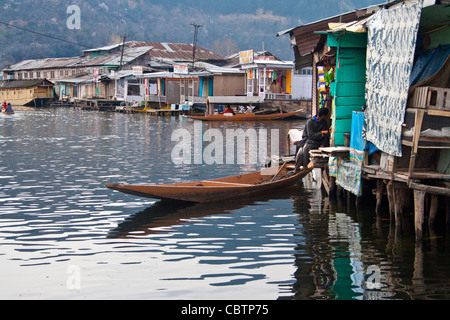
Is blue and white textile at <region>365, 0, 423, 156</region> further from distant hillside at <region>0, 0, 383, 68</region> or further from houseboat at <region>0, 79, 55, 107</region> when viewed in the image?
distant hillside at <region>0, 0, 383, 68</region>

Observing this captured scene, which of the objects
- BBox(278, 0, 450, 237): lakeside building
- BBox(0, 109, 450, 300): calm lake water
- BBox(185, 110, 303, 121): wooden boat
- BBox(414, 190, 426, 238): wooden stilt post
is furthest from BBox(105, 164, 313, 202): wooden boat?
BBox(185, 110, 303, 121): wooden boat

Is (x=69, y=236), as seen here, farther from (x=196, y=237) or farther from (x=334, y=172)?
(x=334, y=172)

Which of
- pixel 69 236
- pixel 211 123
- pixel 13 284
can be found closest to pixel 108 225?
pixel 69 236

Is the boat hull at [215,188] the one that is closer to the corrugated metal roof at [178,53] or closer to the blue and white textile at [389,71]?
the blue and white textile at [389,71]

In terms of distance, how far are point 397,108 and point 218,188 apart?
4708 millimetres

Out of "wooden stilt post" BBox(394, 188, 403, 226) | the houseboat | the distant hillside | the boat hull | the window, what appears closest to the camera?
"wooden stilt post" BBox(394, 188, 403, 226)

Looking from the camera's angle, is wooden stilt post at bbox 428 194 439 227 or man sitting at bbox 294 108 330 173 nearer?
wooden stilt post at bbox 428 194 439 227

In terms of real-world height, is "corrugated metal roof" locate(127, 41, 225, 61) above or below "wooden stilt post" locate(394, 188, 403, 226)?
above

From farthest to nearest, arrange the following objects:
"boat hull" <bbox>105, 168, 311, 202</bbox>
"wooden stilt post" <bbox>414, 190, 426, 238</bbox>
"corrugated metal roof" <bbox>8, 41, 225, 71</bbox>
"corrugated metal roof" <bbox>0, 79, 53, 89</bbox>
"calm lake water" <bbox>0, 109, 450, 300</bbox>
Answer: "corrugated metal roof" <bbox>0, 79, 53, 89</bbox>, "corrugated metal roof" <bbox>8, 41, 225, 71</bbox>, "boat hull" <bbox>105, 168, 311, 202</bbox>, "wooden stilt post" <bbox>414, 190, 426, 238</bbox>, "calm lake water" <bbox>0, 109, 450, 300</bbox>

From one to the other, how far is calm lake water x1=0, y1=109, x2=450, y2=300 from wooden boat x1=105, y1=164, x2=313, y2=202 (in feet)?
0.77

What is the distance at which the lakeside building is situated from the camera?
9398 mm

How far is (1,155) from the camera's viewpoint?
21859mm

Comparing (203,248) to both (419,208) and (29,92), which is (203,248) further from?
(29,92)

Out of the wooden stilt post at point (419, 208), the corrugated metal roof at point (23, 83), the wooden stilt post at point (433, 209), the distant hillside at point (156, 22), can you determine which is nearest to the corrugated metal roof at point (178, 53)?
the corrugated metal roof at point (23, 83)
